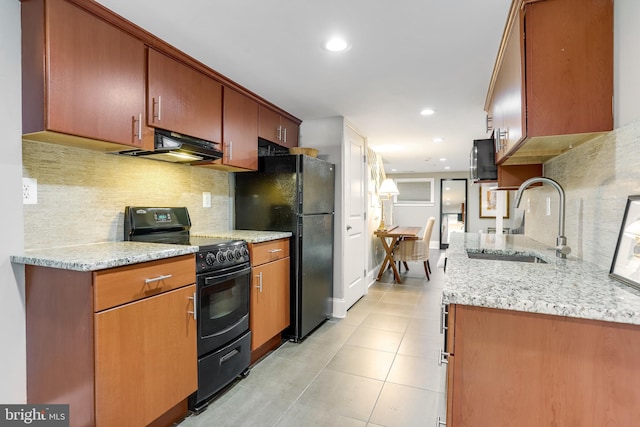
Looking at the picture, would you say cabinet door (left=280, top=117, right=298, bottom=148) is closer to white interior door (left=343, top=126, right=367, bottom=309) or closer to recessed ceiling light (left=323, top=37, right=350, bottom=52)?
white interior door (left=343, top=126, right=367, bottom=309)

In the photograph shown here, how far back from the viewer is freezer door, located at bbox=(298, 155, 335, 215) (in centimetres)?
272

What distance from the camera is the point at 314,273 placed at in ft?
9.78

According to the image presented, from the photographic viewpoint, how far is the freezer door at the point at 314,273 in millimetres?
2781

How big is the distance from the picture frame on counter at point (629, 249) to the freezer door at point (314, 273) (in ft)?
6.57

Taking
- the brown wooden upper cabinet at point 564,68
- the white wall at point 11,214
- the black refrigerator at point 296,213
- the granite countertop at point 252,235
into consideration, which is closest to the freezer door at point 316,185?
the black refrigerator at point 296,213

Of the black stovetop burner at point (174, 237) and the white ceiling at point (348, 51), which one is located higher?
the white ceiling at point (348, 51)

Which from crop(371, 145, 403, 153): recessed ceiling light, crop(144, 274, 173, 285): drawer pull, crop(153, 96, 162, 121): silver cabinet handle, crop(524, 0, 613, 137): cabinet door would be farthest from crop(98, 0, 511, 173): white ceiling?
crop(371, 145, 403, 153): recessed ceiling light

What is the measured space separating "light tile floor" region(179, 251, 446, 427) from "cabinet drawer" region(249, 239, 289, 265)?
781 mm

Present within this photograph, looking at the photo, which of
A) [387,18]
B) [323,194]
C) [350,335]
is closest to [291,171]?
[323,194]

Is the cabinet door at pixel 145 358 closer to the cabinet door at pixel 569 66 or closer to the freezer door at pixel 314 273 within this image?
the freezer door at pixel 314 273

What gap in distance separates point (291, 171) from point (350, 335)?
1.59 m

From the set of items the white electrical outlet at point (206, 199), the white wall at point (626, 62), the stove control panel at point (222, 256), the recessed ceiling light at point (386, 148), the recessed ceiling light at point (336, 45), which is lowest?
the stove control panel at point (222, 256)

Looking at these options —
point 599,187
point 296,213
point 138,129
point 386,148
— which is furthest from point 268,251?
point 386,148

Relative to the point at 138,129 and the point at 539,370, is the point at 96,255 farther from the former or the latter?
the point at 539,370
